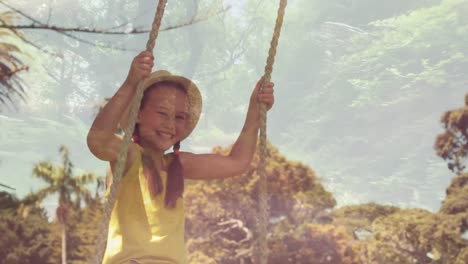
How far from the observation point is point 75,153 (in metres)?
69.2

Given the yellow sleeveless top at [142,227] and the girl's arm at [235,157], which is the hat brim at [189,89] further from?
the yellow sleeveless top at [142,227]

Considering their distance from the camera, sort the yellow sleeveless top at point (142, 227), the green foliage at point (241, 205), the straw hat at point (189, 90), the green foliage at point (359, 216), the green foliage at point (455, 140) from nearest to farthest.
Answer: the yellow sleeveless top at point (142, 227) < the straw hat at point (189, 90) < the green foliage at point (455, 140) < the green foliage at point (241, 205) < the green foliage at point (359, 216)

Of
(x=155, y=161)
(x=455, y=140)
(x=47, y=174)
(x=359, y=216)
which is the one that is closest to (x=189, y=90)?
(x=155, y=161)

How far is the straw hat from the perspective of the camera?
1.81m

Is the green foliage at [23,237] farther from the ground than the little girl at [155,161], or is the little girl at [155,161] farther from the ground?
the green foliage at [23,237]

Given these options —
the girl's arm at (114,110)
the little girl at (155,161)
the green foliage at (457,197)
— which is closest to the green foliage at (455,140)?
the green foliage at (457,197)

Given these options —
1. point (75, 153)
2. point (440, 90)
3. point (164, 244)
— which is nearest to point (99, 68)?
point (75, 153)

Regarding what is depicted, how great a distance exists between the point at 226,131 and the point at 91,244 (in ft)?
177

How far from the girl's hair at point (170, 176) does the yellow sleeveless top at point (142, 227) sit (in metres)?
0.01

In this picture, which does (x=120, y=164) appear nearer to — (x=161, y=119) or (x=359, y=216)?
(x=161, y=119)

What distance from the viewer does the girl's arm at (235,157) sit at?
1.88 metres

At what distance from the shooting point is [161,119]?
178cm

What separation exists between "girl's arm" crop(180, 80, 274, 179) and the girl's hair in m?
0.06

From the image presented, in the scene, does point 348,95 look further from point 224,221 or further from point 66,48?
point 224,221
